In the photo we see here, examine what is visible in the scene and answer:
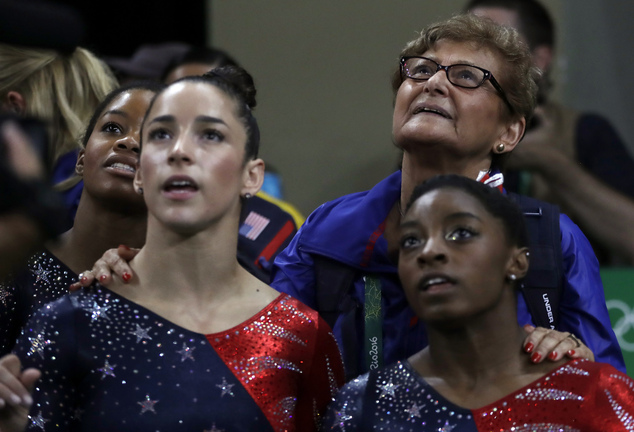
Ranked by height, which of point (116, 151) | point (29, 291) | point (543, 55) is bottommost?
point (29, 291)

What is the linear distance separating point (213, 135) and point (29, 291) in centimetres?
63

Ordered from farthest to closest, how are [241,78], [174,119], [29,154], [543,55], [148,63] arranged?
[148,63], [543,55], [241,78], [174,119], [29,154]

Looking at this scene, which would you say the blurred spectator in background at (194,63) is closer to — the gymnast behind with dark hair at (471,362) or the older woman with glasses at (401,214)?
the older woman with glasses at (401,214)

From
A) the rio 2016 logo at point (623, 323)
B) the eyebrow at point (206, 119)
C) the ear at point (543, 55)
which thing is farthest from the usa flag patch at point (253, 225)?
the ear at point (543, 55)

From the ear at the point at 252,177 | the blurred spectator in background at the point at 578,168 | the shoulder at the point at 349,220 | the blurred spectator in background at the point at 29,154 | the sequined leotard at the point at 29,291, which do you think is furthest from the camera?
the blurred spectator in background at the point at 578,168

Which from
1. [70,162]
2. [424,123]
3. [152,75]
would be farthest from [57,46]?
[152,75]

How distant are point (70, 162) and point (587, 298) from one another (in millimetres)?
1920

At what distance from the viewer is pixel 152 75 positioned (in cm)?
410

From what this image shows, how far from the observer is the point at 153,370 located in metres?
1.97

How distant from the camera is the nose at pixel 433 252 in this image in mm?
1993

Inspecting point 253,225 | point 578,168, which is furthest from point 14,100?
point 578,168

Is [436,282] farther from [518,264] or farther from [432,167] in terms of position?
[432,167]

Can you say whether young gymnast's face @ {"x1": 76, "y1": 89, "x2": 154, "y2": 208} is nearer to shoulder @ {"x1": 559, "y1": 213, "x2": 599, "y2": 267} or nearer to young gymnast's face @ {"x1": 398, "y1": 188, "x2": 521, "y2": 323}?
young gymnast's face @ {"x1": 398, "y1": 188, "x2": 521, "y2": 323}

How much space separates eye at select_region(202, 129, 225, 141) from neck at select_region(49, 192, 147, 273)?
46 cm
